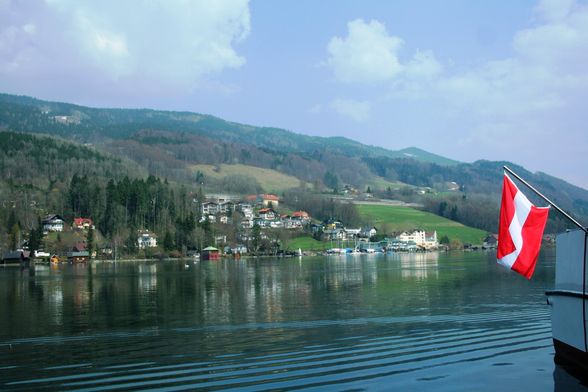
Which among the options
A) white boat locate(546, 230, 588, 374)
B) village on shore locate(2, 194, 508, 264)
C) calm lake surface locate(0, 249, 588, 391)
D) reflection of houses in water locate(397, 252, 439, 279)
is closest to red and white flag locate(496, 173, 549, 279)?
white boat locate(546, 230, 588, 374)

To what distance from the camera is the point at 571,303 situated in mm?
18469

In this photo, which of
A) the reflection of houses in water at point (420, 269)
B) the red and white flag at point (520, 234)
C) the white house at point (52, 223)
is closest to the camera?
the red and white flag at point (520, 234)

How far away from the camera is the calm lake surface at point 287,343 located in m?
18.6

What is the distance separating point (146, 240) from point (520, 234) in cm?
15116

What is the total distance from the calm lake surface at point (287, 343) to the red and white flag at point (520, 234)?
3.31m

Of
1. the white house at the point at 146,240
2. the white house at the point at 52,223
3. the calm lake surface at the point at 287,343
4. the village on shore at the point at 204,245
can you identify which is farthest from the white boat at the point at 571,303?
the white house at the point at 52,223

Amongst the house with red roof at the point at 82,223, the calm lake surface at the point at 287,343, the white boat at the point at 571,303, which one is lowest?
the calm lake surface at the point at 287,343

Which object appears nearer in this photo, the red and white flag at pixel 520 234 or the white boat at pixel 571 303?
the red and white flag at pixel 520 234

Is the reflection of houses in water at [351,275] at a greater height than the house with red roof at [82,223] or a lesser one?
lesser

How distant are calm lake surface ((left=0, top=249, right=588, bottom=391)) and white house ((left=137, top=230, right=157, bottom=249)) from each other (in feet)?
372

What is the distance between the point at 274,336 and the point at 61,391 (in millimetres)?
10497

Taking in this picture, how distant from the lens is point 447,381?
59.3ft

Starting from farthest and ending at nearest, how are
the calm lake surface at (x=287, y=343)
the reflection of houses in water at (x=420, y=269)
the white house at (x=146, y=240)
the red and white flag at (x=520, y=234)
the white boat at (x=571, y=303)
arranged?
the white house at (x=146, y=240) → the reflection of houses in water at (x=420, y=269) → the calm lake surface at (x=287, y=343) → the white boat at (x=571, y=303) → the red and white flag at (x=520, y=234)

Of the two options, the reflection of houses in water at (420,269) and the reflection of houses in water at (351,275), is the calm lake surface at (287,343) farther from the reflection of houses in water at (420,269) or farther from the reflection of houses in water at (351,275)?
the reflection of houses in water at (420,269)
